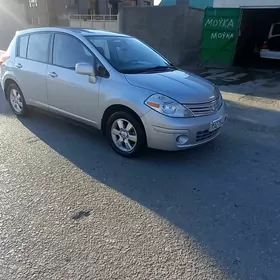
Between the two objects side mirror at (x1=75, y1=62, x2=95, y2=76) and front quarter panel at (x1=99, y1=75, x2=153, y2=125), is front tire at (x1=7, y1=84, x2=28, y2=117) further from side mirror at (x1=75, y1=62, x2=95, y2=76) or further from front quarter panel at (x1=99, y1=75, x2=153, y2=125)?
front quarter panel at (x1=99, y1=75, x2=153, y2=125)

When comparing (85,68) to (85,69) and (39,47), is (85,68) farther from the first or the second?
(39,47)

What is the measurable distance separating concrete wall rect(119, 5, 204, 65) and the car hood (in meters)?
8.83

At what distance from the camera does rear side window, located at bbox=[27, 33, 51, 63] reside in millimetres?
4754

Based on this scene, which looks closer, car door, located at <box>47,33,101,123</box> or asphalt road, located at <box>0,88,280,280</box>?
asphalt road, located at <box>0,88,280,280</box>

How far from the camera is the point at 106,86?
3.90m

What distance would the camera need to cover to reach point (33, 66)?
4918mm

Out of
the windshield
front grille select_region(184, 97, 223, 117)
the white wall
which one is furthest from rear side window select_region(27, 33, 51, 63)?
the white wall

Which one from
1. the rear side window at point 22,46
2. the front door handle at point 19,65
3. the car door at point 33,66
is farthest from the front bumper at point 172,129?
the rear side window at point 22,46

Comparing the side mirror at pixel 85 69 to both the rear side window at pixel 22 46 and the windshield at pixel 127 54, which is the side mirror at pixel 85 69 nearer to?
the windshield at pixel 127 54

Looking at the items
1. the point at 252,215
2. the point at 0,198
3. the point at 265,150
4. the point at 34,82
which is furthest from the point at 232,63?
the point at 0,198

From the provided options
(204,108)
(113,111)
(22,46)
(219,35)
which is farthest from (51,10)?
(204,108)

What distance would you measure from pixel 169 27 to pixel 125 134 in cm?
975

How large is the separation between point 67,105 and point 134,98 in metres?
1.38

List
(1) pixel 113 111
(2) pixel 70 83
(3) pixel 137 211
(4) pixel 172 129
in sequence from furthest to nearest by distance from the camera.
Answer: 1. (2) pixel 70 83
2. (1) pixel 113 111
3. (4) pixel 172 129
4. (3) pixel 137 211
